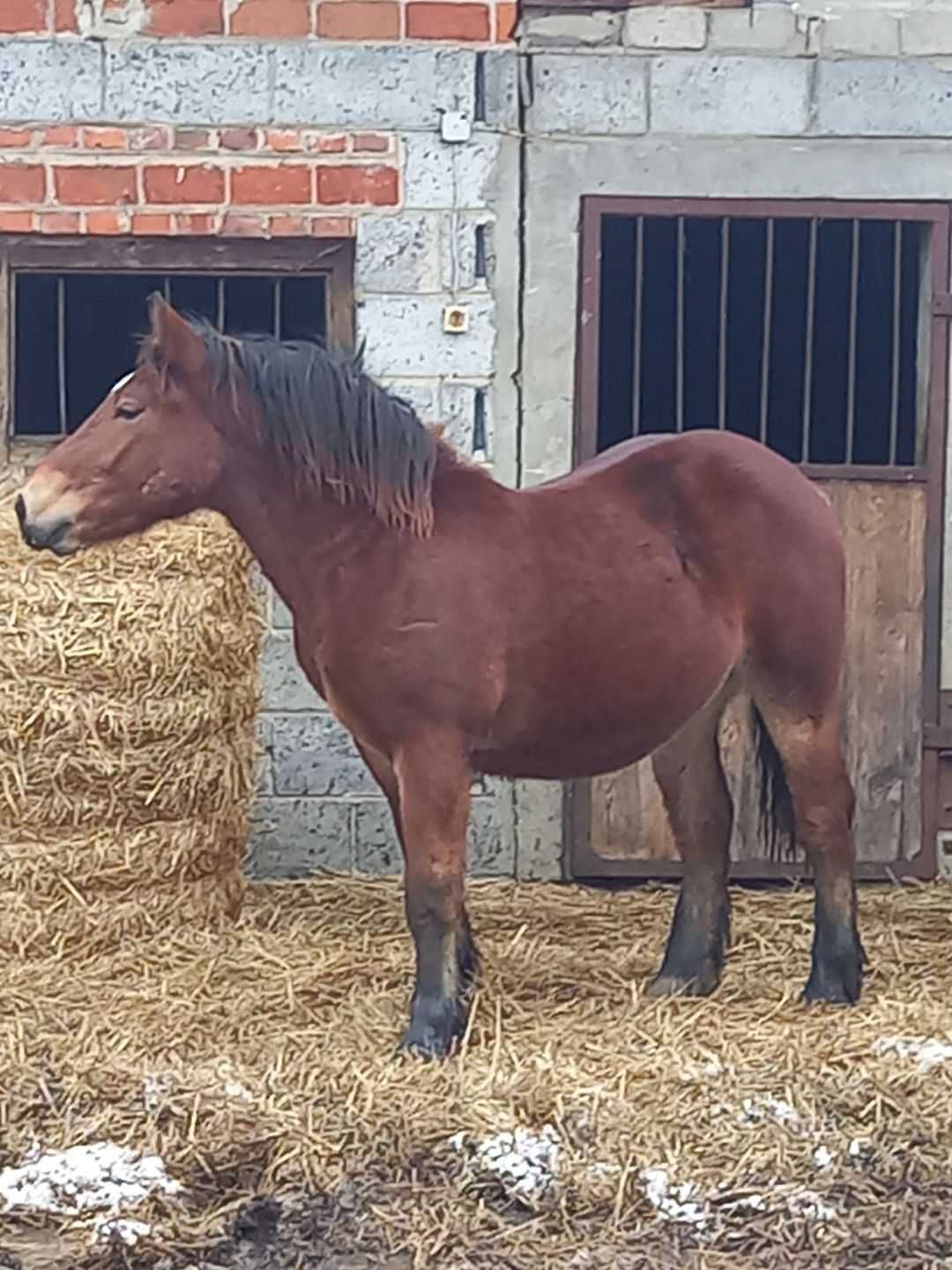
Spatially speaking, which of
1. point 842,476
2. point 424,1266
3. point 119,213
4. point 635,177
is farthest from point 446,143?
point 424,1266

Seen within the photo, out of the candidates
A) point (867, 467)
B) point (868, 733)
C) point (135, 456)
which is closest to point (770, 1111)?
point (135, 456)

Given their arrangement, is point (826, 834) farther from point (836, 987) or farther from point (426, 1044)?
point (426, 1044)

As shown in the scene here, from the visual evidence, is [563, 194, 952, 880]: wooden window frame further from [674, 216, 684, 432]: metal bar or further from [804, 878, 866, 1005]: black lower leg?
[804, 878, 866, 1005]: black lower leg

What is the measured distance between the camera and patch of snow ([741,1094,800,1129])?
3.47 metres

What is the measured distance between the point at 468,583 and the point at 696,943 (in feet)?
3.84

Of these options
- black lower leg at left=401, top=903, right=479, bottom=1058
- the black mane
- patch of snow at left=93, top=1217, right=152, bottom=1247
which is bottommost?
patch of snow at left=93, top=1217, right=152, bottom=1247

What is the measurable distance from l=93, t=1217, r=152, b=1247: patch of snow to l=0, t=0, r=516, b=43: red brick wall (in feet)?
11.7

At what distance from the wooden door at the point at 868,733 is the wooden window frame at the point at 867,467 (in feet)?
0.05

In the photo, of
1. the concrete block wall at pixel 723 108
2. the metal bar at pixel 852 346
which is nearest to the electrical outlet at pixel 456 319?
the concrete block wall at pixel 723 108

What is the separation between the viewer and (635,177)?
5.49m

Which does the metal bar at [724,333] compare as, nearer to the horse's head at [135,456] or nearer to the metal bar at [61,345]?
the metal bar at [61,345]

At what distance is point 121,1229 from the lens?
10.3 ft

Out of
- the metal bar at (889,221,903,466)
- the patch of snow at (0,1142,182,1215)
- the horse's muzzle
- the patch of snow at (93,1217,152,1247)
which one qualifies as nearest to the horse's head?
the horse's muzzle

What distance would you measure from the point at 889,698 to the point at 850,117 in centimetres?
177
